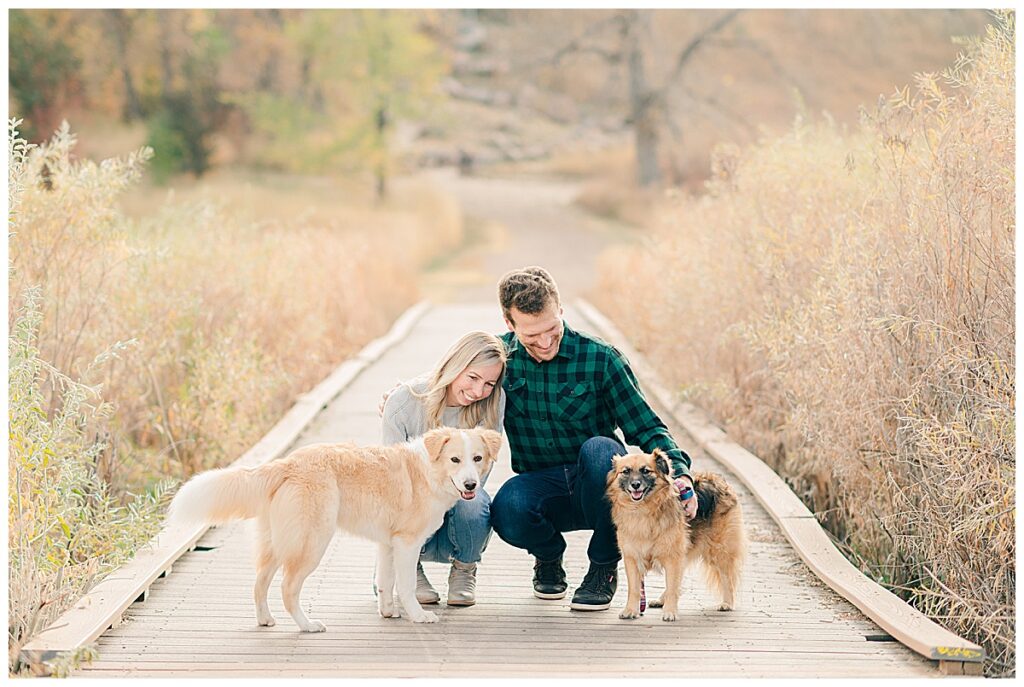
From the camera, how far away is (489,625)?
14.8ft

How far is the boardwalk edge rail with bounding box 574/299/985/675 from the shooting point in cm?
406

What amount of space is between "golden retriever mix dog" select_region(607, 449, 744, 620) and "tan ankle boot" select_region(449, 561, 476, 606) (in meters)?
0.60

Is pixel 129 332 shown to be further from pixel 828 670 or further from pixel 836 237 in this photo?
pixel 828 670

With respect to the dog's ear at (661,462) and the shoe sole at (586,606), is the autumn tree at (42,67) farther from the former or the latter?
the dog's ear at (661,462)

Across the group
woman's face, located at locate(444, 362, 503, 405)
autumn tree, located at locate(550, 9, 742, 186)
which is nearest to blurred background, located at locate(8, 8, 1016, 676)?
woman's face, located at locate(444, 362, 503, 405)

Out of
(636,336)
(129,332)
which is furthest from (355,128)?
(129,332)

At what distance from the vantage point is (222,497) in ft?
13.8

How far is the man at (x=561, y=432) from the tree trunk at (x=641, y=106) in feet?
78.2

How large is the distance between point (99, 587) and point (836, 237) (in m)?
4.24

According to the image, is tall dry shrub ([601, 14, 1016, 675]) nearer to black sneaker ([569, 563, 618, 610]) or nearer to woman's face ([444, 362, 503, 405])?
black sneaker ([569, 563, 618, 610])

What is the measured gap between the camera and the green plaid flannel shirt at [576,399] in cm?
472

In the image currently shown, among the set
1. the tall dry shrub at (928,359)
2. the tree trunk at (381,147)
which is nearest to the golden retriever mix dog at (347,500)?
the tall dry shrub at (928,359)

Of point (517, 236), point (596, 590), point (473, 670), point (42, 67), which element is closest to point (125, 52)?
point (42, 67)

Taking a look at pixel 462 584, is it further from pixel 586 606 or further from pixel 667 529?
pixel 667 529
